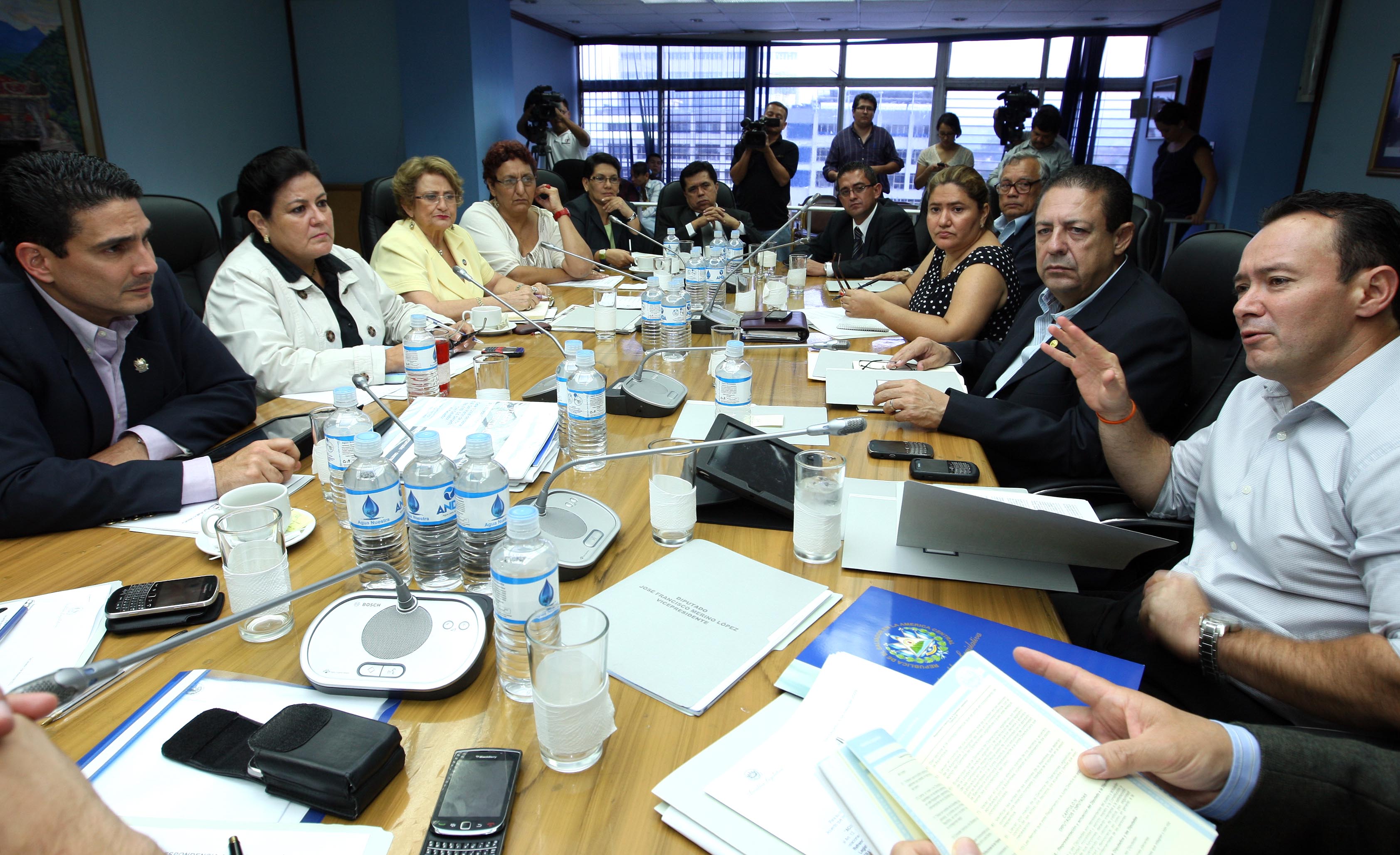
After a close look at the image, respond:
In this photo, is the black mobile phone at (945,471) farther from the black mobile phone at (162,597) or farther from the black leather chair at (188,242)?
the black leather chair at (188,242)

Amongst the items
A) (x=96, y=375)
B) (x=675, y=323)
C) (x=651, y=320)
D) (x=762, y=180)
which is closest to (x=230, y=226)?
(x=96, y=375)

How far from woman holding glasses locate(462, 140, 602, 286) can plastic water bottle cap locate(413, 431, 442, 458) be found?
8.77 feet

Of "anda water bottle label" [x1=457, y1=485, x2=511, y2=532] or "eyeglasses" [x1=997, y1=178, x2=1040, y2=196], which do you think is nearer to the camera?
"anda water bottle label" [x1=457, y1=485, x2=511, y2=532]

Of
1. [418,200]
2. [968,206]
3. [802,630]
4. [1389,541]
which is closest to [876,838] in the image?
[802,630]

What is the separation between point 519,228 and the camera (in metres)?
3.91

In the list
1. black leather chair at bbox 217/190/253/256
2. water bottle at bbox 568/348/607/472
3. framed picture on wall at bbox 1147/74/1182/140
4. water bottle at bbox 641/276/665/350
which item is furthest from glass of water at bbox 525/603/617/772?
framed picture on wall at bbox 1147/74/1182/140

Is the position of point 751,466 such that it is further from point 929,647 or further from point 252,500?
point 252,500

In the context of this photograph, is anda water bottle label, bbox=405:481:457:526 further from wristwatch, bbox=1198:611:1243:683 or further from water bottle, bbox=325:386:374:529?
wristwatch, bbox=1198:611:1243:683

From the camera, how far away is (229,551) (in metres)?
1.01

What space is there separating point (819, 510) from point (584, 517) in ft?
1.22

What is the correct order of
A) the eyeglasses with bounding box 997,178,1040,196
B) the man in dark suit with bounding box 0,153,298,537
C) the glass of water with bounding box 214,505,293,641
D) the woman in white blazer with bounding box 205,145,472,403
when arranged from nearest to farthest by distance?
the glass of water with bounding box 214,505,293,641
the man in dark suit with bounding box 0,153,298,537
the woman in white blazer with bounding box 205,145,472,403
the eyeglasses with bounding box 997,178,1040,196

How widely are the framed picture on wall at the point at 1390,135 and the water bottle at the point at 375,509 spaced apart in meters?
5.52

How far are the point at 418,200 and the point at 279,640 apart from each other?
2.50 m

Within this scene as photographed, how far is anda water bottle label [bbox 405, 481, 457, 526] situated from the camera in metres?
1.07
